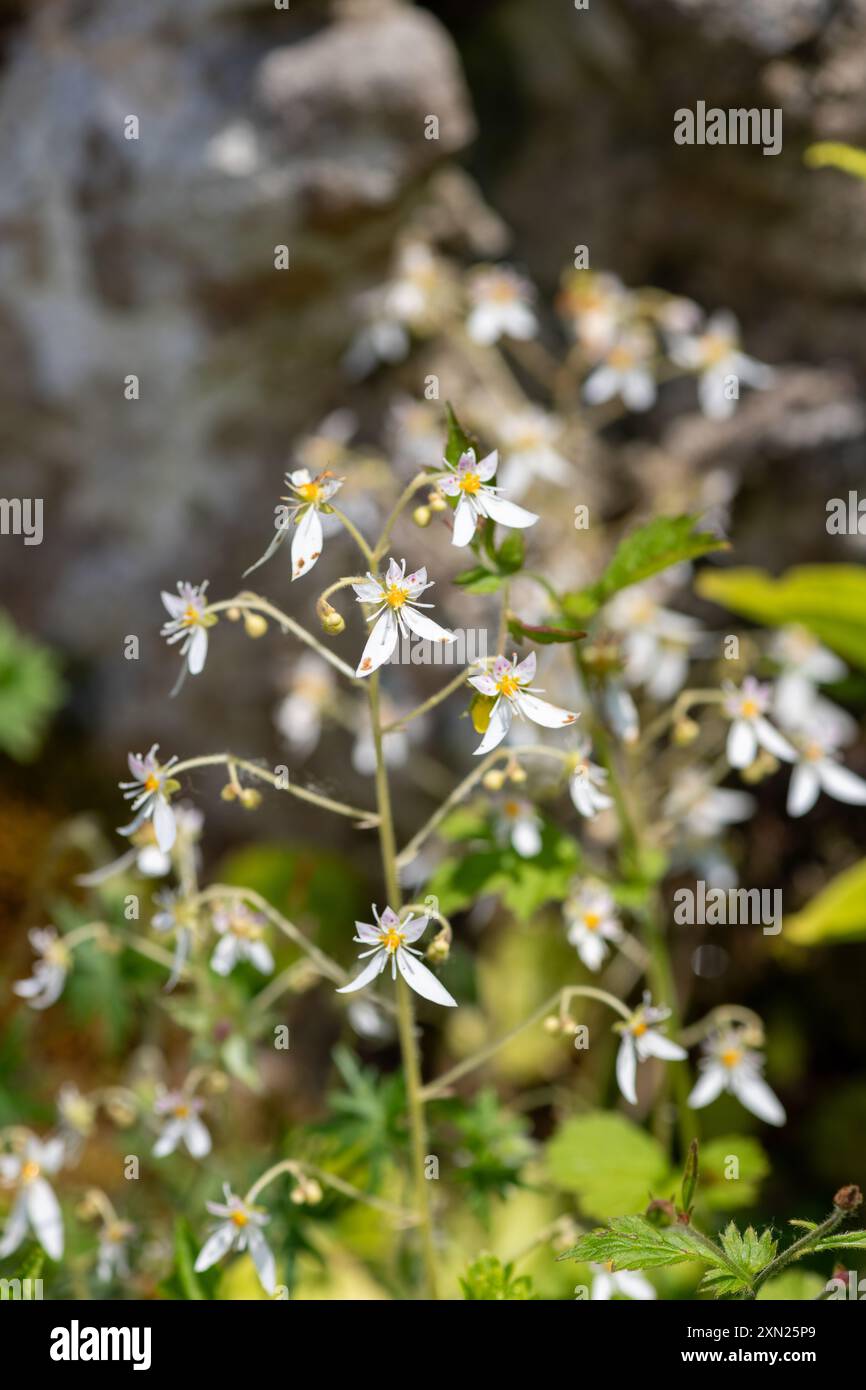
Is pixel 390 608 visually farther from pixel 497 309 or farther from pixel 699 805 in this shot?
pixel 497 309

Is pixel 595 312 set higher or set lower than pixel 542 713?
higher

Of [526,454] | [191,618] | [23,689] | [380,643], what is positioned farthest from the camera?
[23,689]

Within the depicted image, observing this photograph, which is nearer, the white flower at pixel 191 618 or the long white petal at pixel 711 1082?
the white flower at pixel 191 618

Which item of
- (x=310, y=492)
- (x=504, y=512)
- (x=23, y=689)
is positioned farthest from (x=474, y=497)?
(x=23, y=689)

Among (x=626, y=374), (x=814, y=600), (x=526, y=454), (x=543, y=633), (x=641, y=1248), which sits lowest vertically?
(x=641, y=1248)

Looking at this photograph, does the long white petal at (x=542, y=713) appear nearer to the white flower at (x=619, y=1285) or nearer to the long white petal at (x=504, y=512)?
the long white petal at (x=504, y=512)

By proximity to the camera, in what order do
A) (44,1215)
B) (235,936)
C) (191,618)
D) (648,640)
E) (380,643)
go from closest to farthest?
(380,643) → (191,618) → (235,936) → (44,1215) → (648,640)

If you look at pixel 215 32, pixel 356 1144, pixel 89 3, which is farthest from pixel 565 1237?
pixel 89 3

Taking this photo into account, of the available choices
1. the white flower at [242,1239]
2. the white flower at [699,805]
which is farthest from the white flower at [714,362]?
the white flower at [242,1239]

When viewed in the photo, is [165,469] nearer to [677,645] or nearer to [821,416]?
[677,645]
